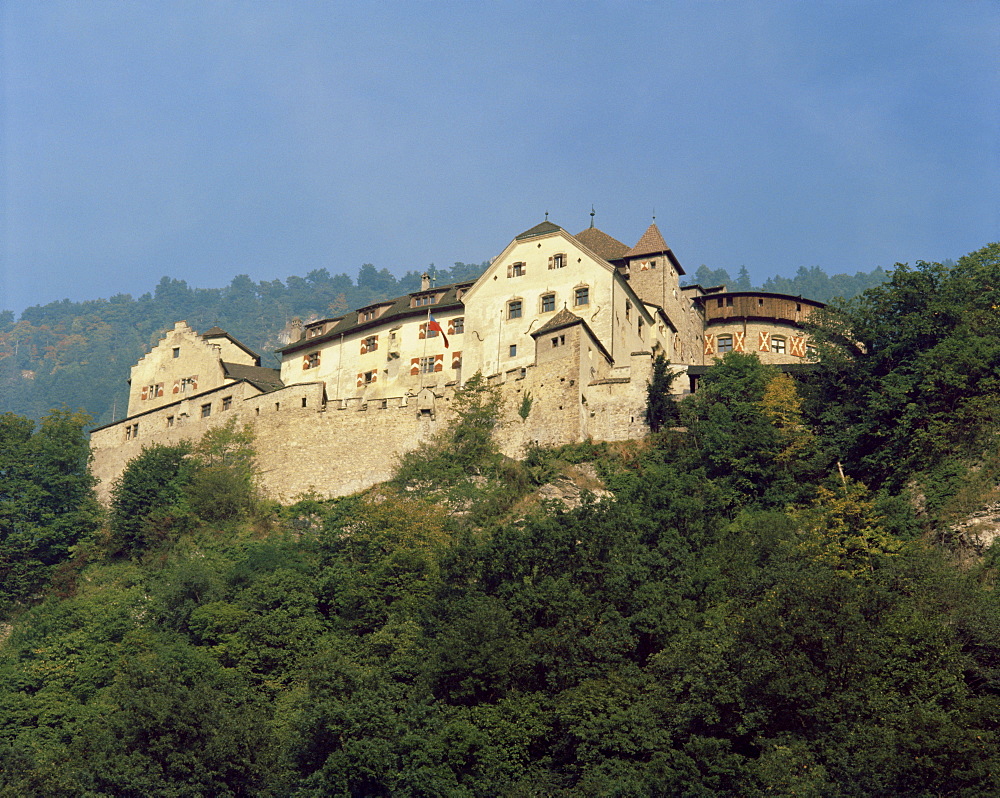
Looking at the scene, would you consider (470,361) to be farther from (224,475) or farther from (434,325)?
(224,475)

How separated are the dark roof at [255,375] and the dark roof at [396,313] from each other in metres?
1.60

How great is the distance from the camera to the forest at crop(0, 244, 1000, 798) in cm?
3194

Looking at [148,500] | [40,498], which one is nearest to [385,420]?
[148,500]

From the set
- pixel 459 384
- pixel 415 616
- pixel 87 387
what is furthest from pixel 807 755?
pixel 87 387

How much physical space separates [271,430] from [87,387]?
113 metres

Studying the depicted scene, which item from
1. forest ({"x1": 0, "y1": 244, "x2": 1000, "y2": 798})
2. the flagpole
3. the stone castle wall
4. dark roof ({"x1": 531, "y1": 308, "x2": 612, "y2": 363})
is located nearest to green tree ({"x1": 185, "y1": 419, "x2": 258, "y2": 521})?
forest ({"x1": 0, "y1": 244, "x2": 1000, "y2": 798})

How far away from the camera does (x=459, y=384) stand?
59.2 metres

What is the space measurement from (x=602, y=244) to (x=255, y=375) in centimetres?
2000

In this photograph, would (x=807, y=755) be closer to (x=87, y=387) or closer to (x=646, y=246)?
(x=646, y=246)

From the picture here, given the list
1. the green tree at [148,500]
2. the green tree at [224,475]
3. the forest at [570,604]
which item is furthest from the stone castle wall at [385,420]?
the green tree at [148,500]

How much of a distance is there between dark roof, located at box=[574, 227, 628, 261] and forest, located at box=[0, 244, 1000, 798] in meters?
15.2

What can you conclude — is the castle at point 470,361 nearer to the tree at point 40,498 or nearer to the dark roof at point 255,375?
the dark roof at point 255,375

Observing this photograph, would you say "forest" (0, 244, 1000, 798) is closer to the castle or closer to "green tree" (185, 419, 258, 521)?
"green tree" (185, 419, 258, 521)

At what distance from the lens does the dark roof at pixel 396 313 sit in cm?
6334
